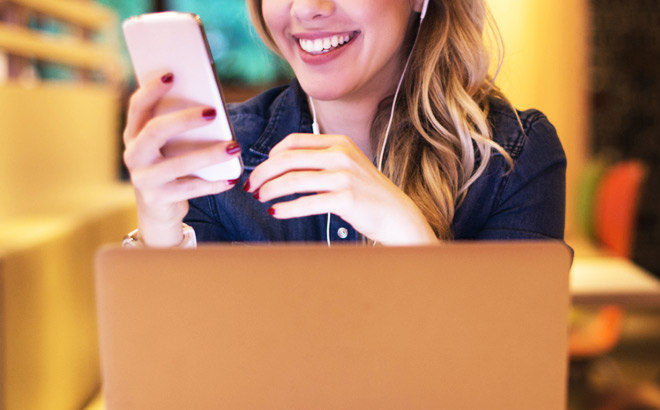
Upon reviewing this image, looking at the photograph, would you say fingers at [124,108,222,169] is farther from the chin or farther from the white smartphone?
the chin

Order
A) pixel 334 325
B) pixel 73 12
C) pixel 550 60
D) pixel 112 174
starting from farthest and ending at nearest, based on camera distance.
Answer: pixel 550 60
pixel 112 174
pixel 73 12
pixel 334 325

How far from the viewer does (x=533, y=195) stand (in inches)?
40.3

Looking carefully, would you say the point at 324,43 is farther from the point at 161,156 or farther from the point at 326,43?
the point at 161,156

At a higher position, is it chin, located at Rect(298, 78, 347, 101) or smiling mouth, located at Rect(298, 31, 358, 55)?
smiling mouth, located at Rect(298, 31, 358, 55)

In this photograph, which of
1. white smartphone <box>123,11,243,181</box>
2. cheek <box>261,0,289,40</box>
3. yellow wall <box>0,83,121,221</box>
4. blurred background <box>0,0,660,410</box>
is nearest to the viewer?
white smartphone <box>123,11,243,181</box>

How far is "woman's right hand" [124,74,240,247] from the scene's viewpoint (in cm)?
71

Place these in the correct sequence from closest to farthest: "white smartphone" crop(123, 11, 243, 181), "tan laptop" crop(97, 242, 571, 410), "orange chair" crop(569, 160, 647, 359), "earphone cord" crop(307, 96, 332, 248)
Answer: "tan laptop" crop(97, 242, 571, 410)
"white smartphone" crop(123, 11, 243, 181)
"earphone cord" crop(307, 96, 332, 248)
"orange chair" crop(569, 160, 647, 359)

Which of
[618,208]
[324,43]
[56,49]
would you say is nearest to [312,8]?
[324,43]

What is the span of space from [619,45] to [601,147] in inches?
24.7

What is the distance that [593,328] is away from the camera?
2484 millimetres

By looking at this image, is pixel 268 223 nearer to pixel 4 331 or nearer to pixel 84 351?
pixel 4 331

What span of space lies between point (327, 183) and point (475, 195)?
418mm

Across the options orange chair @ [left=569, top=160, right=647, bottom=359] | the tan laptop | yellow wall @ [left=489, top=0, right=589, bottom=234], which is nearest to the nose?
the tan laptop

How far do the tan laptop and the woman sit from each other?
0.25m
